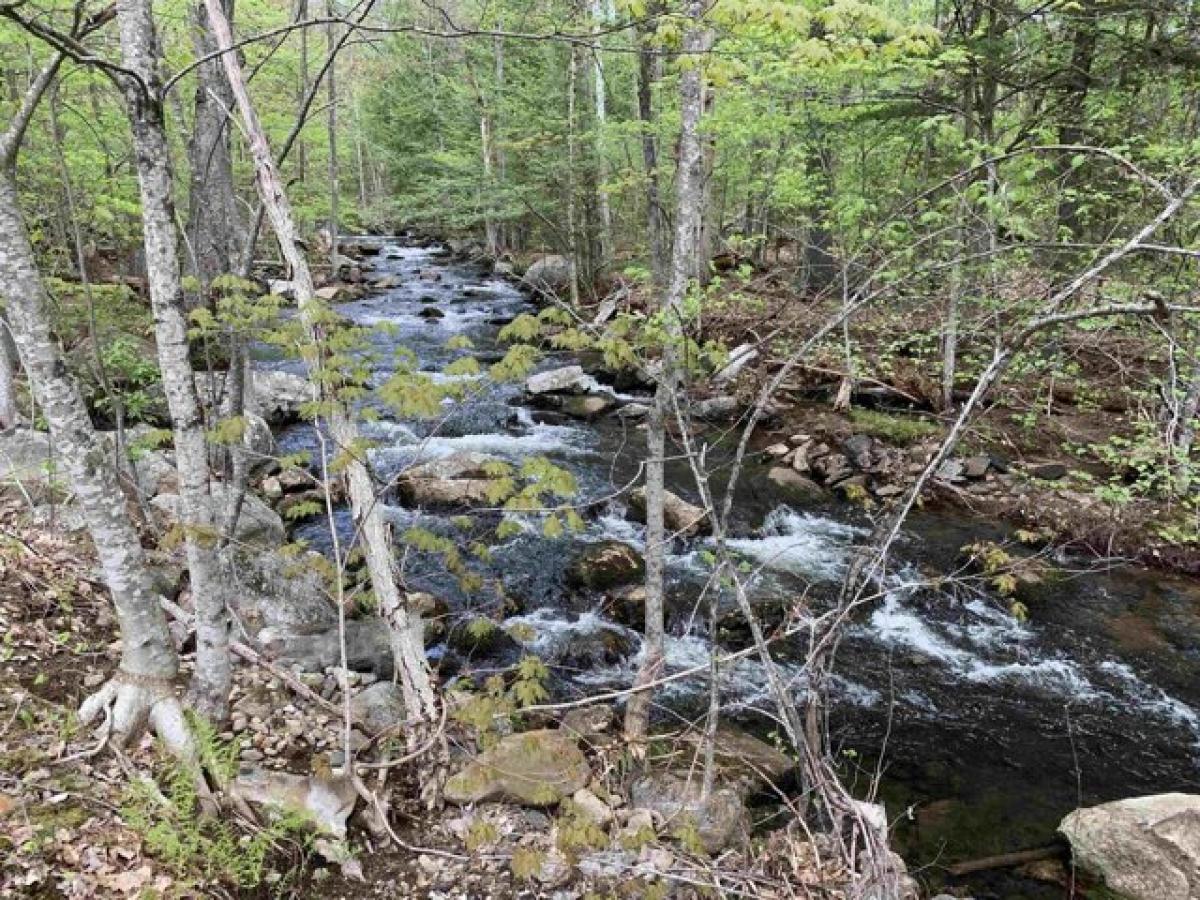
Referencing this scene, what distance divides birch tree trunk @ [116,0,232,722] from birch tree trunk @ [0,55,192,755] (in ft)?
0.75

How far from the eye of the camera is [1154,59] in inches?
359

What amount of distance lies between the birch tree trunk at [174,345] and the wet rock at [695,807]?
2689 millimetres

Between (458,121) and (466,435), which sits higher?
(458,121)

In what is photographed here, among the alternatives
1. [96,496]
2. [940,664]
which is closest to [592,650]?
[940,664]

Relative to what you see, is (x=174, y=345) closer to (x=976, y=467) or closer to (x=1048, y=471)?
(x=976, y=467)

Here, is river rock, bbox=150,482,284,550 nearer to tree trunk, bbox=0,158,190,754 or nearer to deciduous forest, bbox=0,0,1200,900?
deciduous forest, bbox=0,0,1200,900

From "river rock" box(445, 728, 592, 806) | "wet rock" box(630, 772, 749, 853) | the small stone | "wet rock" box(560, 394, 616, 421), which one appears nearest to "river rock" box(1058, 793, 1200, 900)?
"wet rock" box(630, 772, 749, 853)

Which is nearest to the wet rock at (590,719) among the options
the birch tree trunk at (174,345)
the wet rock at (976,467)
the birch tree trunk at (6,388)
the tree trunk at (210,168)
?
the birch tree trunk at (174,345)

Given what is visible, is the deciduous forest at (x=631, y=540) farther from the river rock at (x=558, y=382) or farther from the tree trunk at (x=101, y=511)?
the river rock at (x=558, y=382)

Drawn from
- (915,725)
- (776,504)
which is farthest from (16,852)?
(776,504)

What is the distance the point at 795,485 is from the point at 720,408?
304 centimetres

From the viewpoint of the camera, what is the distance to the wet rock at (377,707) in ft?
16.0

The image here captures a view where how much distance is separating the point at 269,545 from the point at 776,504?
21.3ft

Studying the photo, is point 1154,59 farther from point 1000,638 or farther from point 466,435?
point 466,435
